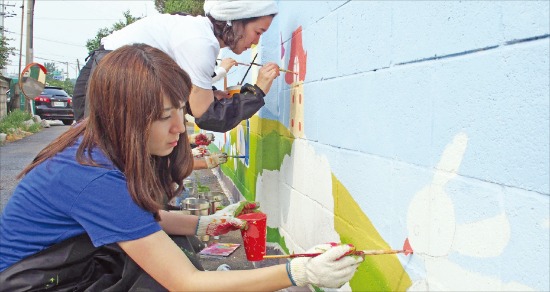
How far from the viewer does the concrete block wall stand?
1.16 m

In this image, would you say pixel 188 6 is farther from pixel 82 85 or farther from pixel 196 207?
pixel 82 85

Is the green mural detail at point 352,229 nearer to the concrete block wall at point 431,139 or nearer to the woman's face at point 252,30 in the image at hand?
the concrete block wall at point 431,139

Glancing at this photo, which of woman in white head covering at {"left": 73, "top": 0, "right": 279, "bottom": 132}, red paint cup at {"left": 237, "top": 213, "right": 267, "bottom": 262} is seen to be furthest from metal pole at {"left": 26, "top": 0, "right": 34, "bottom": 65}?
red paint cup at {"left": 237, "top": 213, "right": 267, "bottom": 262}

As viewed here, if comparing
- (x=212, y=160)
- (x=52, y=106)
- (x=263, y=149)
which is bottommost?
(x=212, y=160)

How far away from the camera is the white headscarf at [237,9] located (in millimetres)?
2939

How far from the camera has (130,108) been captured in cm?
170

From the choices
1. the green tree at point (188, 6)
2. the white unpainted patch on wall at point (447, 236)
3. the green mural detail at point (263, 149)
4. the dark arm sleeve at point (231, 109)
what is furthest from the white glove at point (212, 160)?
the green tree at point (188, 6)

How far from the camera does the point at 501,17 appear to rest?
48.4 inches

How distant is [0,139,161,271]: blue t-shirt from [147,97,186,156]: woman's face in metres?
0.16

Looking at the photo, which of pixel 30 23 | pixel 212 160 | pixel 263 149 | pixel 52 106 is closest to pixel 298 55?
pixel 263 149

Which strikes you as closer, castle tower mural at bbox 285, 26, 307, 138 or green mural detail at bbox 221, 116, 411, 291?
green mural detail at bbox 221, 116, 411, 291

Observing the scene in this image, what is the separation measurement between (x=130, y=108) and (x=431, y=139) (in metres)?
0.96

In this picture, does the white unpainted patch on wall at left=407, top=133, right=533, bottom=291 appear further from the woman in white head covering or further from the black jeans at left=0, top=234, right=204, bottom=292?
the woman in white head covering

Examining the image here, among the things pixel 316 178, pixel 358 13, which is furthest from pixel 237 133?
pixel 358 13
